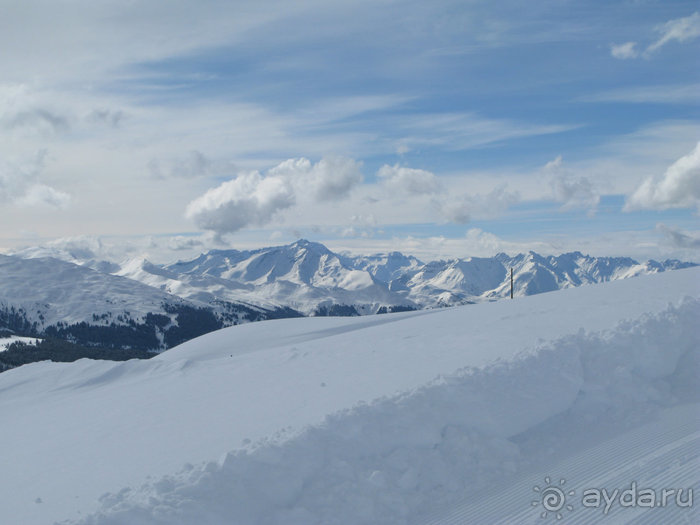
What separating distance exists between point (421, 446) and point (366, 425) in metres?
1.12

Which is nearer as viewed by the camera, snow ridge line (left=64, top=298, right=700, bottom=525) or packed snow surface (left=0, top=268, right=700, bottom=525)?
snow ridge line (left=64, top=298, right=700, bottom=525)

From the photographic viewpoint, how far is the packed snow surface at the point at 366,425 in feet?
27.5

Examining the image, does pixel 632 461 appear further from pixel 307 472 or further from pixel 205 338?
pixel 205 338

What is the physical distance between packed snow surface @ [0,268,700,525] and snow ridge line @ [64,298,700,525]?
3cm

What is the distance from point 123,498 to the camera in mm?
8312

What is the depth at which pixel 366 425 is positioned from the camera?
390 inches

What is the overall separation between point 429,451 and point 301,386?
5754mm

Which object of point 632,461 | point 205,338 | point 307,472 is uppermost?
point 307,472

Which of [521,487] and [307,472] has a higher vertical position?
[307,472]

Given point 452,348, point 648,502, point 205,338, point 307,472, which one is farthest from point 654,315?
point 205,338

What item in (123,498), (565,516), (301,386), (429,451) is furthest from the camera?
(301,386)

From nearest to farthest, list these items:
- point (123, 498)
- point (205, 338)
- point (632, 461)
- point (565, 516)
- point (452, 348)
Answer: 1. point (565, 516)
2. point (123, 498)
3. point (632, 461)
4. point (452, 348)
5. point (205, 338)

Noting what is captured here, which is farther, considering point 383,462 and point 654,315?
point 654,315

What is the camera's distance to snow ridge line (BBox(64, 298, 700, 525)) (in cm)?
812
